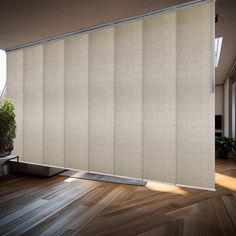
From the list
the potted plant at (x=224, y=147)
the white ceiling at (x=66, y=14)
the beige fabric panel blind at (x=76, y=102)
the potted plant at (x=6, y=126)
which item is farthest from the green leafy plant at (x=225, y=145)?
the potted plant at (x=6, y=126)

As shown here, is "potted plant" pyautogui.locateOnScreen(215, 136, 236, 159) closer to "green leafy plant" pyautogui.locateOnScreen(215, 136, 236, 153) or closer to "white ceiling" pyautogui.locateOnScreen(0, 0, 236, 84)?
"green leafy plant" pyautogui.locateOnScreen(215, 136, 236, 153)

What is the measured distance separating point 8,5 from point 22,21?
Answer: 378 millimetres

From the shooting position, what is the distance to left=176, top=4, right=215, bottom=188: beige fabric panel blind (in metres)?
2.30

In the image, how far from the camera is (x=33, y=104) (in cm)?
355

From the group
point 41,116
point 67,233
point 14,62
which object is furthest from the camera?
point 14,62

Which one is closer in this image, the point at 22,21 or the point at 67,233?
the point at 67,233

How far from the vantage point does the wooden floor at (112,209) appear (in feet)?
6.04

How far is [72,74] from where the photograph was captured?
317 centimetres

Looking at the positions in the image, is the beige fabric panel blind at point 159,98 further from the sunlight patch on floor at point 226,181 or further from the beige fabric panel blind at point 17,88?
the beige fabric panel blind at point 17,88

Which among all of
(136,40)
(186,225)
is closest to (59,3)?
(136,40)

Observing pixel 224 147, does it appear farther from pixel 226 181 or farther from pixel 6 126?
pixel 6 126

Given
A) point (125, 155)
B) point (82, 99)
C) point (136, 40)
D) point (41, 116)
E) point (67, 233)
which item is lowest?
point (67, 233)

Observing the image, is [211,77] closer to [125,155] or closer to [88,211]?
[125,155]

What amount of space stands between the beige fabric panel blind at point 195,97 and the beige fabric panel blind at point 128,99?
0.52 m
